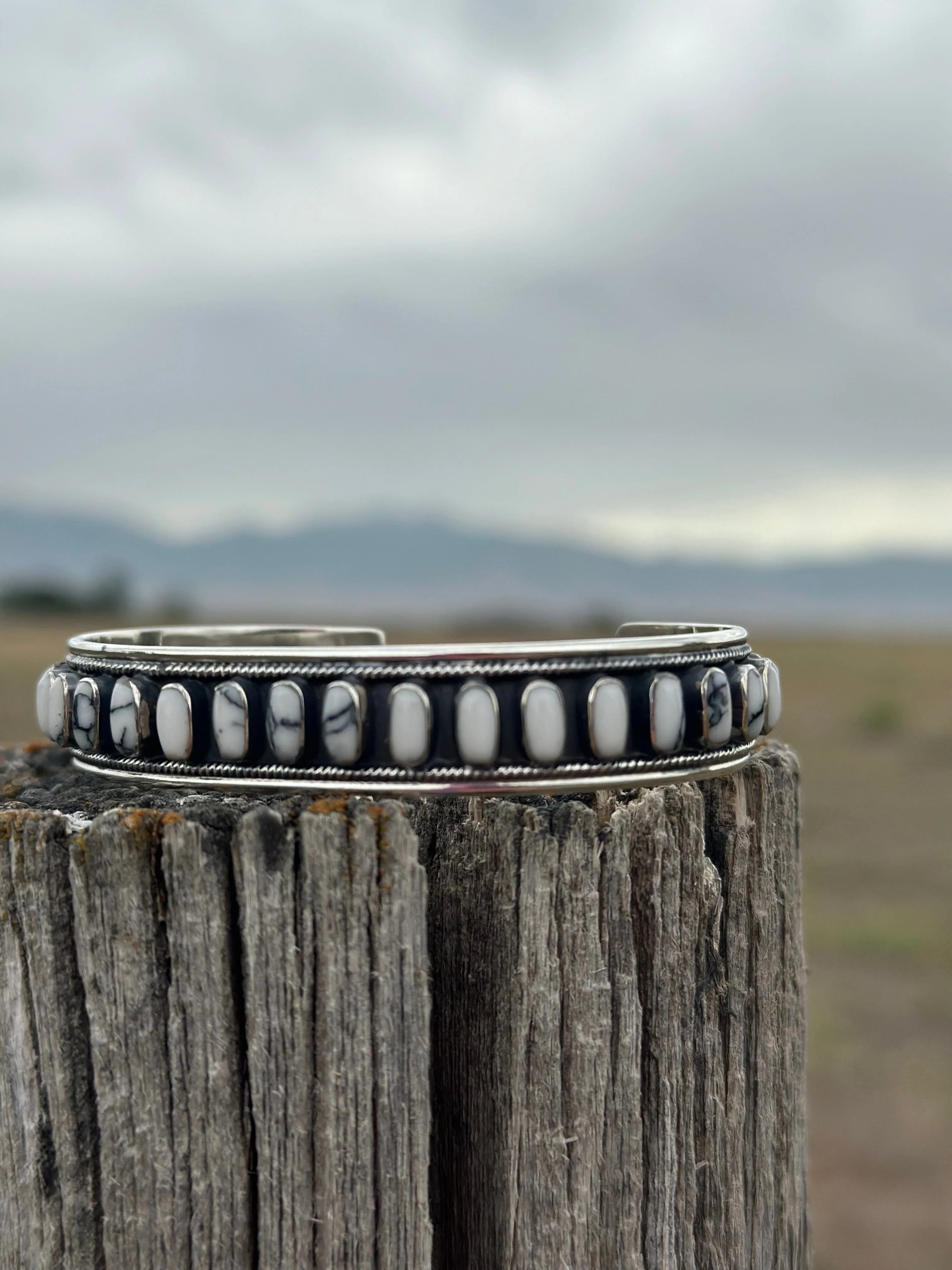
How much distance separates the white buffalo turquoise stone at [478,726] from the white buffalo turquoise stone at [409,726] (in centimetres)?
6

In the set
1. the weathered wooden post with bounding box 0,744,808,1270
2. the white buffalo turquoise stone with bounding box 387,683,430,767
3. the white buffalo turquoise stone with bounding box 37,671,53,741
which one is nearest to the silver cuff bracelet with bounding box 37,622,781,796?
the white buffalo turquoise stone with bounding box 387,683,430,767

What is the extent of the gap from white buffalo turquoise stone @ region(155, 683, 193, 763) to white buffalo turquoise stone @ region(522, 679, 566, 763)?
0.68 meters

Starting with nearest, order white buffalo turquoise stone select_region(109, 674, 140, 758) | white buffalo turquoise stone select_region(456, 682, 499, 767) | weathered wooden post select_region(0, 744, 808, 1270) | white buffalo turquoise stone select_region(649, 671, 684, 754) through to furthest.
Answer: weathered wooden post select_region(0, 744, 808, 1270), white buffalo turquoise stone select_region(456, 682, 499, 767), white buffalo turquoise stone select_region(649, 671, 684, 754), white buffalo turquoise stone select_region(109, 674, 140, 758)

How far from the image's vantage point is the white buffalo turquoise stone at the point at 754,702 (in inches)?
89.3

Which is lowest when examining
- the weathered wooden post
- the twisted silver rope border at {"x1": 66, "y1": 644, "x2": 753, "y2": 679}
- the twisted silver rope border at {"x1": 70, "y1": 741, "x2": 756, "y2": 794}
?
the weathered wooden post

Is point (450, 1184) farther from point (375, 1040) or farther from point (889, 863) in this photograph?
point (889, 863)

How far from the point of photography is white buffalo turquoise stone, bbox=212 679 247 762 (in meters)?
2.03

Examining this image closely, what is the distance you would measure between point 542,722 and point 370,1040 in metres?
0.64

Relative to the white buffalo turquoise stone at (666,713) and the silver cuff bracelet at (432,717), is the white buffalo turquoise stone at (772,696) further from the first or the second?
the white buffalo turquoise stone at (666,713)

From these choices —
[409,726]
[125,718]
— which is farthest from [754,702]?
[125,718]

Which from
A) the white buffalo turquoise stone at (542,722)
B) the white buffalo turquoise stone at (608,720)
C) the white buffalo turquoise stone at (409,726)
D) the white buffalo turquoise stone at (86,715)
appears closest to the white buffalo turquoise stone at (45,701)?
the white buffalo turquoise stone at (86,715)

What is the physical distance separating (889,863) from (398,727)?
1049cm

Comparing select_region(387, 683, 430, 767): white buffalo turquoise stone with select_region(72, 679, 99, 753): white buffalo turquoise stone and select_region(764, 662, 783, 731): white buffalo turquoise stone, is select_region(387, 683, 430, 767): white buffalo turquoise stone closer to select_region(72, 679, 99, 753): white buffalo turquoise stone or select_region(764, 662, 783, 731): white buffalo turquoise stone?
select_region(72, 679, 99, 753): white buffalo turquoise stone

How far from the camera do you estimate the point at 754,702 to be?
2.30 metres
